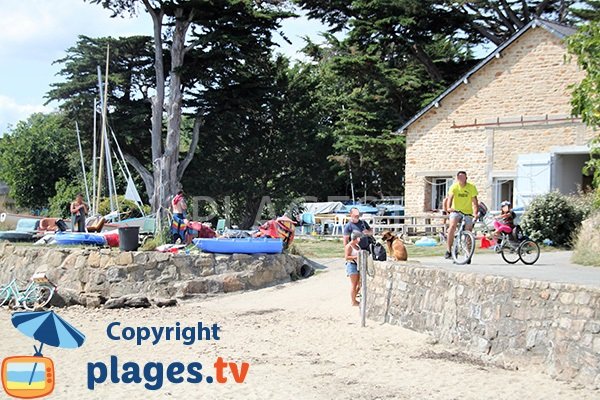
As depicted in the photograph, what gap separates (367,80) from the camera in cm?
3197

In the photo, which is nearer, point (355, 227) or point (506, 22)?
point (355, 227)

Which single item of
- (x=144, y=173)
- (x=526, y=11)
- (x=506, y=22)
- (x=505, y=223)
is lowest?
(x=505, y=223)

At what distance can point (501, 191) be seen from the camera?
85.6ft

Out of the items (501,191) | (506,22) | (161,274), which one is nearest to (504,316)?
(161,274)

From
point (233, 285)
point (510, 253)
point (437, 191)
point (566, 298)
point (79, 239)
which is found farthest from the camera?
point (437, 191)

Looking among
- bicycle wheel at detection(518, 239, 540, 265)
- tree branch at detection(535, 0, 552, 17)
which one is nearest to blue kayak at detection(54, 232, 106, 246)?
bicycle wheel at detection(518, 239, 540, 265)

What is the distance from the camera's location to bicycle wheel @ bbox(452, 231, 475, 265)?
14.2 m

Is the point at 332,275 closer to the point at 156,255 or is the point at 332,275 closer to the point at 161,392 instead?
the point at 156,255

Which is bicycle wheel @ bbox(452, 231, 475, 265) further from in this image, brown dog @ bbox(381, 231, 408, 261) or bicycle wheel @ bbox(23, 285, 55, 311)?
bicycle wheel @ bbox(23, 285, 55, 311)

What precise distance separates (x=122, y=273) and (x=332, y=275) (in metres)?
5.39

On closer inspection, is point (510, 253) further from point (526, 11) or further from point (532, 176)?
point (526, 11)

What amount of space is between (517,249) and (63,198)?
91.0 feet

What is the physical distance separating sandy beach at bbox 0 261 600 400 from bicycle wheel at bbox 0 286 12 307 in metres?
2.27

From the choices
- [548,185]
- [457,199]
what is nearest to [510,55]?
[548,185]
